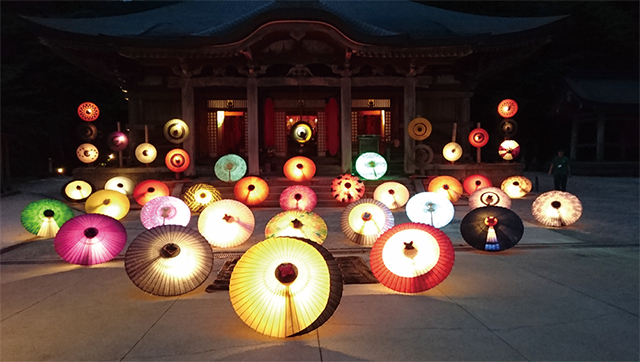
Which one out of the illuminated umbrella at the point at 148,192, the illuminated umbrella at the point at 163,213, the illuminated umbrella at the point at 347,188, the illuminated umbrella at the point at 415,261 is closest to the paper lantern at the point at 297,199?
the illuminated umbrella at the point at 347,188

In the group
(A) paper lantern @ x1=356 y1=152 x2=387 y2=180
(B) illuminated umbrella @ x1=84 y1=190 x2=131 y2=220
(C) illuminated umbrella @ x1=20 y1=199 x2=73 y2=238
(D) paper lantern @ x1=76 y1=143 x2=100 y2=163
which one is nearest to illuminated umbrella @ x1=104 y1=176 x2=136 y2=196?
(D) paper lantern @ x1=76 y1=143 x2=100 y2=163

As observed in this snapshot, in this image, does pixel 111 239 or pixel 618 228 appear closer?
pixel 111 239

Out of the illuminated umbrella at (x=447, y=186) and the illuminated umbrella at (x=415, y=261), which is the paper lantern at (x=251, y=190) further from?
the illuminated umbrella at (x=415, y=261)

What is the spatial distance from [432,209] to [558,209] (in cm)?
276

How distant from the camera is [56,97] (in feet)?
83.5

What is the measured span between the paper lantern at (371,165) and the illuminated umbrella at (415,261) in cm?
745

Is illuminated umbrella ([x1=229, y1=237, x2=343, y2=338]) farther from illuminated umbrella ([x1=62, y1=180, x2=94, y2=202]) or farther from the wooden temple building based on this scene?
illuminated umbrella ([x1=62, y1=180, x2=94, y2=202])

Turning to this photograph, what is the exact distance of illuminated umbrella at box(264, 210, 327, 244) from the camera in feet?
19.0

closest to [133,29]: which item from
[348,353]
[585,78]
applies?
[348,353]

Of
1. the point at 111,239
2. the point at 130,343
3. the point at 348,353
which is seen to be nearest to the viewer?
the point at 348,353

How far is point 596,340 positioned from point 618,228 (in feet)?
19.2

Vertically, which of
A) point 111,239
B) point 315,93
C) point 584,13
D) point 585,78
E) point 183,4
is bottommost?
point 111,239

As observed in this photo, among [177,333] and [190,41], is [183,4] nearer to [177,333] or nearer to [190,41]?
[190,41]

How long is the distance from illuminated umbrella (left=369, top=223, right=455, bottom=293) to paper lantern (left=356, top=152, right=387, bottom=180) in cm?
745
